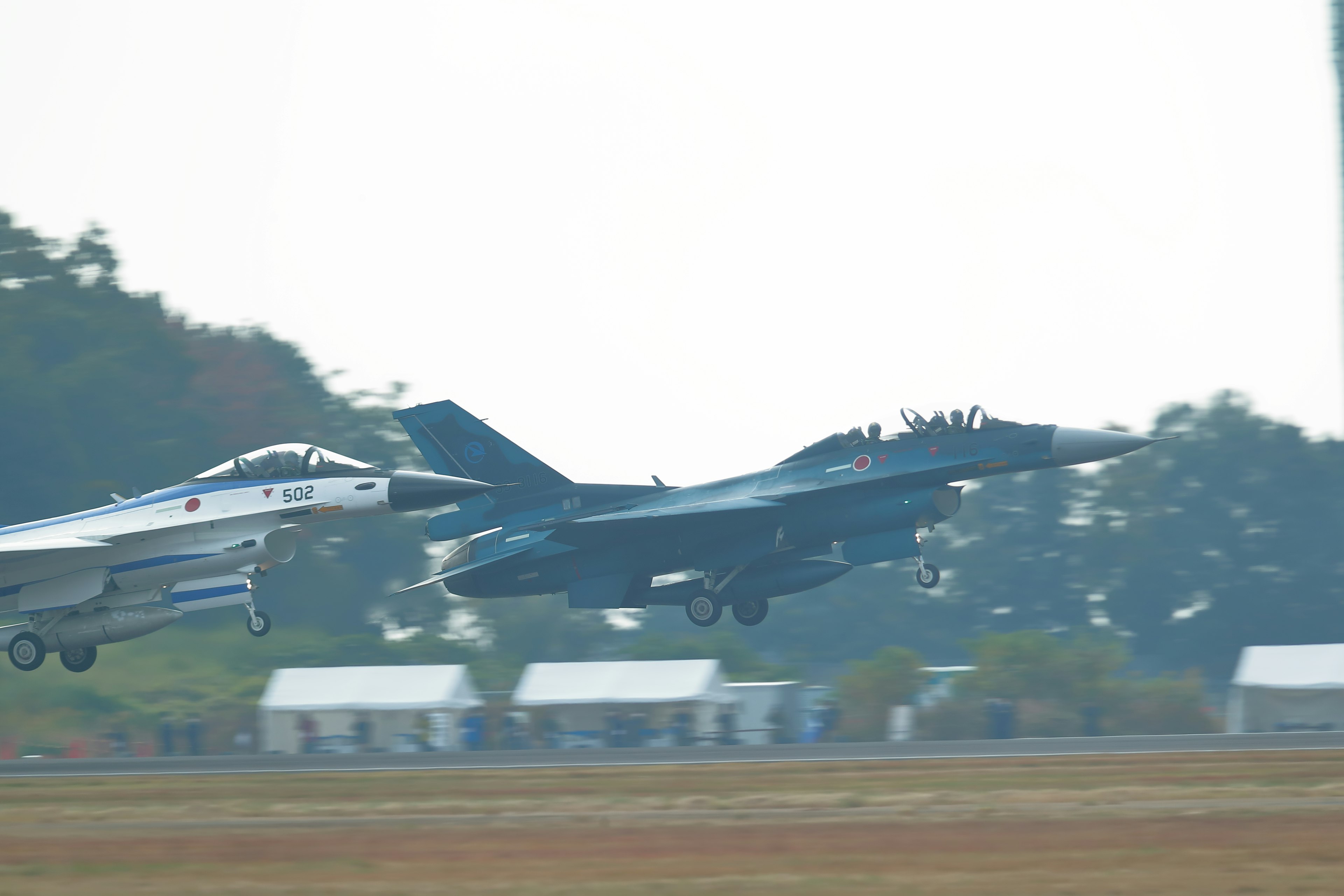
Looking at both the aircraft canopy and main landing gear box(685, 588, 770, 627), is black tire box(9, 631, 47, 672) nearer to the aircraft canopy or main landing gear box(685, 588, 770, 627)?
the aircraft canopy

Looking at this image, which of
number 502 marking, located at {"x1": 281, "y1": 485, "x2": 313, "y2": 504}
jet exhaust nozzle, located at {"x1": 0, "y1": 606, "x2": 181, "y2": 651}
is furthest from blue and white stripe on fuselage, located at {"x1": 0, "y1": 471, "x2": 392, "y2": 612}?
jet exhaust nozzle, located at {"x1": 0, "y1": 606, "x2": 181, "y2": 651}

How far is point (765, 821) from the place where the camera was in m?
17.2

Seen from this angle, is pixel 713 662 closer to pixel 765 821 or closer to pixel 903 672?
pixel 903 672

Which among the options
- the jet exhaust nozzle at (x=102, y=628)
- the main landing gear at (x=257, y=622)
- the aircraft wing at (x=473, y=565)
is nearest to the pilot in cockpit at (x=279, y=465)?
the main landing gear at (x=257, y=622)

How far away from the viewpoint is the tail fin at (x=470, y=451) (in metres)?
31.3

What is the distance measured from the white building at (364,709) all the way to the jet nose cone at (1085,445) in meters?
13.3

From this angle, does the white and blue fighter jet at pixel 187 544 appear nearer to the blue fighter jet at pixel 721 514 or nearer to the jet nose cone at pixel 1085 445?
A: the blue fighter jet at pixel 721 514

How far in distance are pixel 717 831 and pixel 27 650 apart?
15336mm

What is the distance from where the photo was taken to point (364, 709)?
31.3 metres

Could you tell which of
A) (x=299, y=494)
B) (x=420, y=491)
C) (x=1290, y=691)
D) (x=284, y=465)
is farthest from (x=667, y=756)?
(x=1290, y=691)

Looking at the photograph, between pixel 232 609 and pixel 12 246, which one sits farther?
pixel 12 246

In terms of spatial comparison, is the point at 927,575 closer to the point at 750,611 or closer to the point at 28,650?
the point at 750,611

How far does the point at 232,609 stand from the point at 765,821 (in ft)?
99.1

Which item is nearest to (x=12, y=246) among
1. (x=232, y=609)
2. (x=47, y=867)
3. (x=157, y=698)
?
(x=232, y=609)
